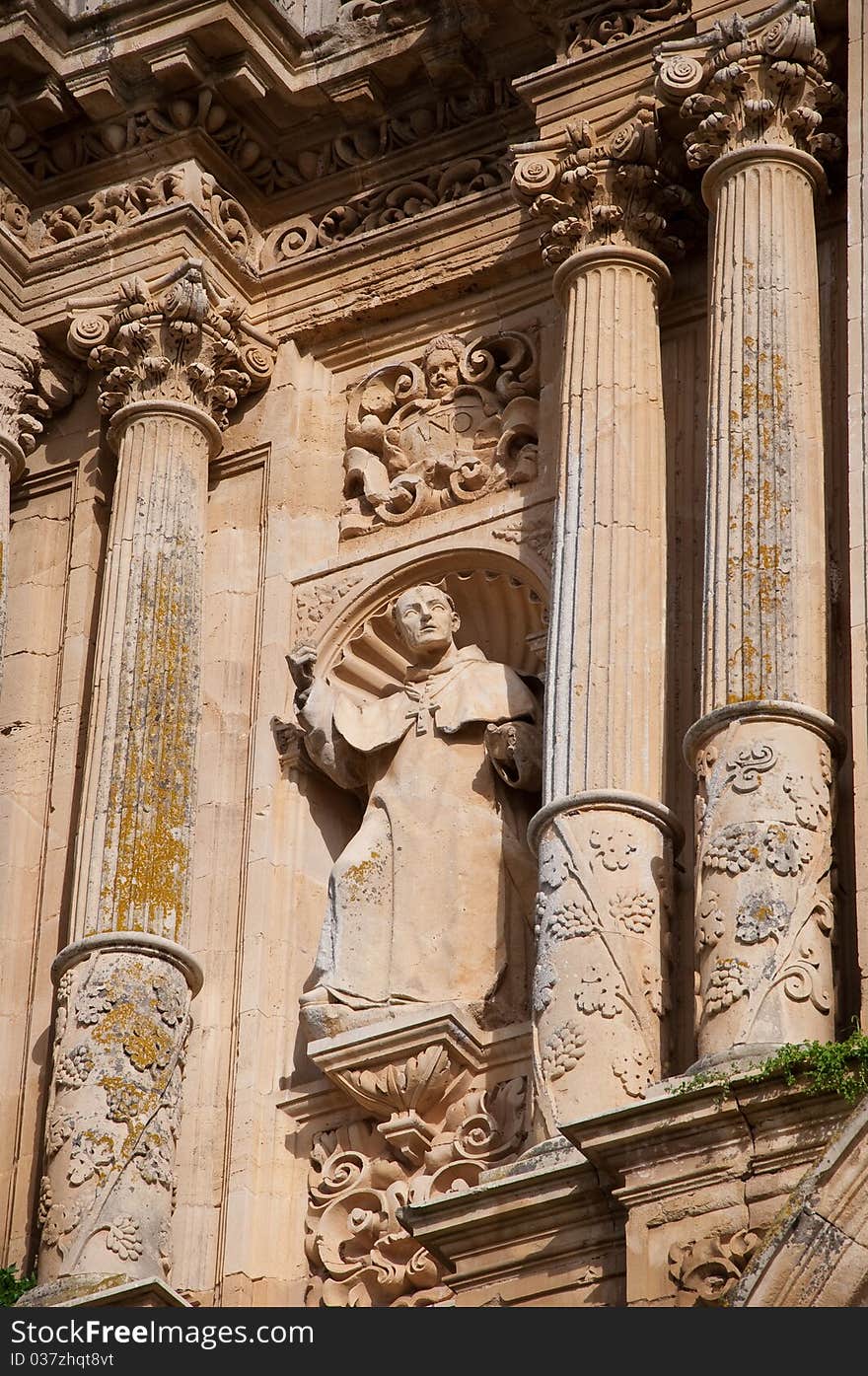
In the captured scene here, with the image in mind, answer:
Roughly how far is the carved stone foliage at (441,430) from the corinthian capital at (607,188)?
75 cm

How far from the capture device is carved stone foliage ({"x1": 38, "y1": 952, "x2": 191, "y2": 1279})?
13023mm

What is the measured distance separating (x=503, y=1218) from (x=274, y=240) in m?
5.87

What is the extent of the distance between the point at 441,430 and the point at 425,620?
1121mm

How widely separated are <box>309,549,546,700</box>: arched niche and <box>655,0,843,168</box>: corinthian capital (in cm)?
196

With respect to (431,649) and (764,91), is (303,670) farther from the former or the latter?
(764,91)

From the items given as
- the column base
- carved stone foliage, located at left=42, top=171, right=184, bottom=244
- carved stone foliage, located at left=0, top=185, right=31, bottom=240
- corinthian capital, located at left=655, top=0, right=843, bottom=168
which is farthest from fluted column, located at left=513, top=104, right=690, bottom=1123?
carved stone foliage, located at left=0, top=185, right=31, bottom=240

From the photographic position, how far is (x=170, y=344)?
50.5 feet

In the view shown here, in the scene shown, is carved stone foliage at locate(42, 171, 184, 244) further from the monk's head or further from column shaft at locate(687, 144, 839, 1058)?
column shaft at locate(687, 144, 839, 1058)

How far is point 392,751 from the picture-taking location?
1436cm

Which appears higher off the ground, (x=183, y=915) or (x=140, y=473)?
(x=140, y=473)

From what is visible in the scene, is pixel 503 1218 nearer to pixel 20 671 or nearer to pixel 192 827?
pixel 192 827

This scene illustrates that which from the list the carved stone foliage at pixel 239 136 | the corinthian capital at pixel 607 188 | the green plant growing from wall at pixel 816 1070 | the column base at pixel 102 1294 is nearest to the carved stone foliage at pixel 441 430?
the corinthian capital at pixel 607 188

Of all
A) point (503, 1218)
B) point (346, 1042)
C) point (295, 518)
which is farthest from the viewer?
point (295, 518)

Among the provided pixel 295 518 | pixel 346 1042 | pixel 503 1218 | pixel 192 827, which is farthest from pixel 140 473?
pixel 503 1218
